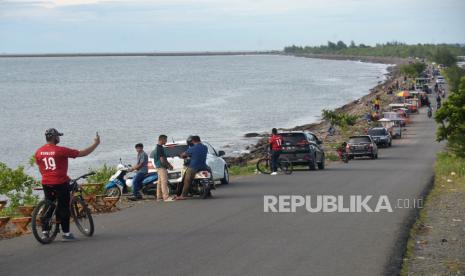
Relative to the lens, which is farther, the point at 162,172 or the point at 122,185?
the point at 122,185

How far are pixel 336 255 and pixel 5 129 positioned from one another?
206 ft

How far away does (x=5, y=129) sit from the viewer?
72.0 metres

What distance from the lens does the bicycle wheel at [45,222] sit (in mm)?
13398

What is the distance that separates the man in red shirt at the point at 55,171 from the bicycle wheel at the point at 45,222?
0.07 metres

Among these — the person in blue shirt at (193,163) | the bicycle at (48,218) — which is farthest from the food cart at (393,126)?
the bicycle at (48,218)

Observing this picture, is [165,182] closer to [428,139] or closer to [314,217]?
[314,217]

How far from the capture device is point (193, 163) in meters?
21.3

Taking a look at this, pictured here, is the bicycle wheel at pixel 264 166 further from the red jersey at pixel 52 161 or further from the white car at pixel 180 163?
the red jersey at pixel 52 161

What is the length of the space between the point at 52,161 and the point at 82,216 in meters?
1.23

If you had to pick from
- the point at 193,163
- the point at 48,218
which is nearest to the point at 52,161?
the point at 48,218

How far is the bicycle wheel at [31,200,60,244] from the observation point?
44.0 feet

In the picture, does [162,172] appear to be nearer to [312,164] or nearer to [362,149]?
[312,164]

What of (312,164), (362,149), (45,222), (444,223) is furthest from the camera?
(362,149)

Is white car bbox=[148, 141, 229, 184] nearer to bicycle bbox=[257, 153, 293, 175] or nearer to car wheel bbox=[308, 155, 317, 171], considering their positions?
bicycle bbox=[257, 153, 293, 175]
